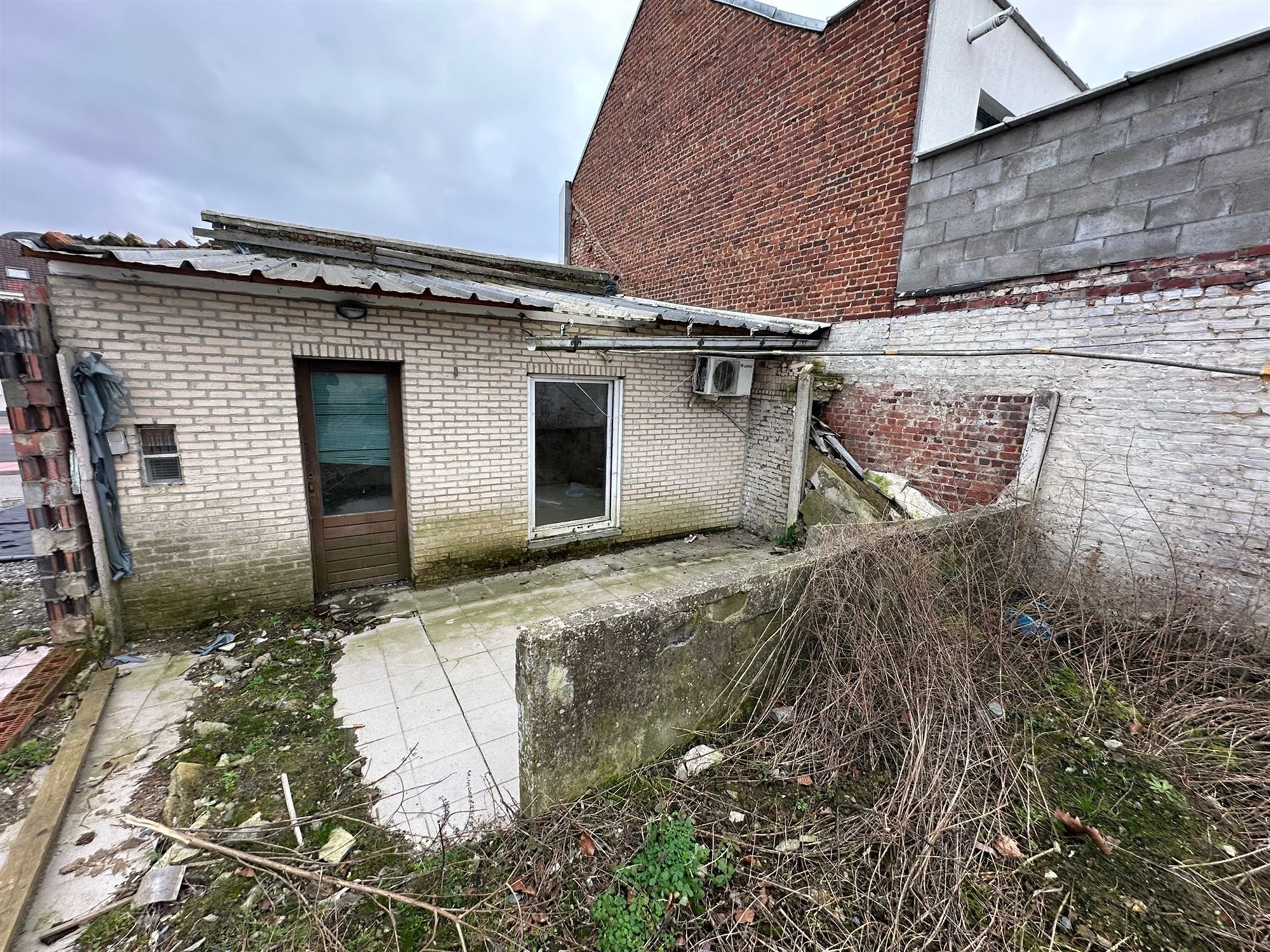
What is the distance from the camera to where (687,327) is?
211 inches

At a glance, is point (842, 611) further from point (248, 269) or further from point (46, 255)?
point (46, 255)

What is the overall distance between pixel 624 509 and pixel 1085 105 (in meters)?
5.50

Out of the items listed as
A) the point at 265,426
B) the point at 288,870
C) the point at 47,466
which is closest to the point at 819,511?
the point at 288,870

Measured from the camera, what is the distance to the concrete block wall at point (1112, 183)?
313 cm

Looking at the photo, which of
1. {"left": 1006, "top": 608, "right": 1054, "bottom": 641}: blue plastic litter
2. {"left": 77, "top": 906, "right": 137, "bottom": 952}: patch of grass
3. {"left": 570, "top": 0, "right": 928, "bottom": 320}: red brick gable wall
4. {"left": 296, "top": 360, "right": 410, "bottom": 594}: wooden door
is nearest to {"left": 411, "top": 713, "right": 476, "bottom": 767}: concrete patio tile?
{"left": 77, "top": 906, "right": 137, "bottom": 952}: patch of grass

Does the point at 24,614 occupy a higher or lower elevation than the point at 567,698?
lower

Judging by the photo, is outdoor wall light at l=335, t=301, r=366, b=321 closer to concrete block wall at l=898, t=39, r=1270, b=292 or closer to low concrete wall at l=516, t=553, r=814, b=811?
low concrete wall at l=516, t=553, r=814, b=811

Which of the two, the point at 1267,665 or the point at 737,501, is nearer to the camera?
the point at 1267,665

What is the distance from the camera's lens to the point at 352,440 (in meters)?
4.59

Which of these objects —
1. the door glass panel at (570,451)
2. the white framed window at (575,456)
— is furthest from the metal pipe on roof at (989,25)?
the door glass panel at (570,451)

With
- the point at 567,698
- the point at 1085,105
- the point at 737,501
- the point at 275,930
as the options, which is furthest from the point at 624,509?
the point at 1085,105

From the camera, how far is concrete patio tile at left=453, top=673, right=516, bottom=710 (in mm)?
3230

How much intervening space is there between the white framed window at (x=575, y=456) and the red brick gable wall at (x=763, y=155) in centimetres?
280

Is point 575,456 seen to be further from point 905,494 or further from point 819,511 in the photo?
point 905,494
